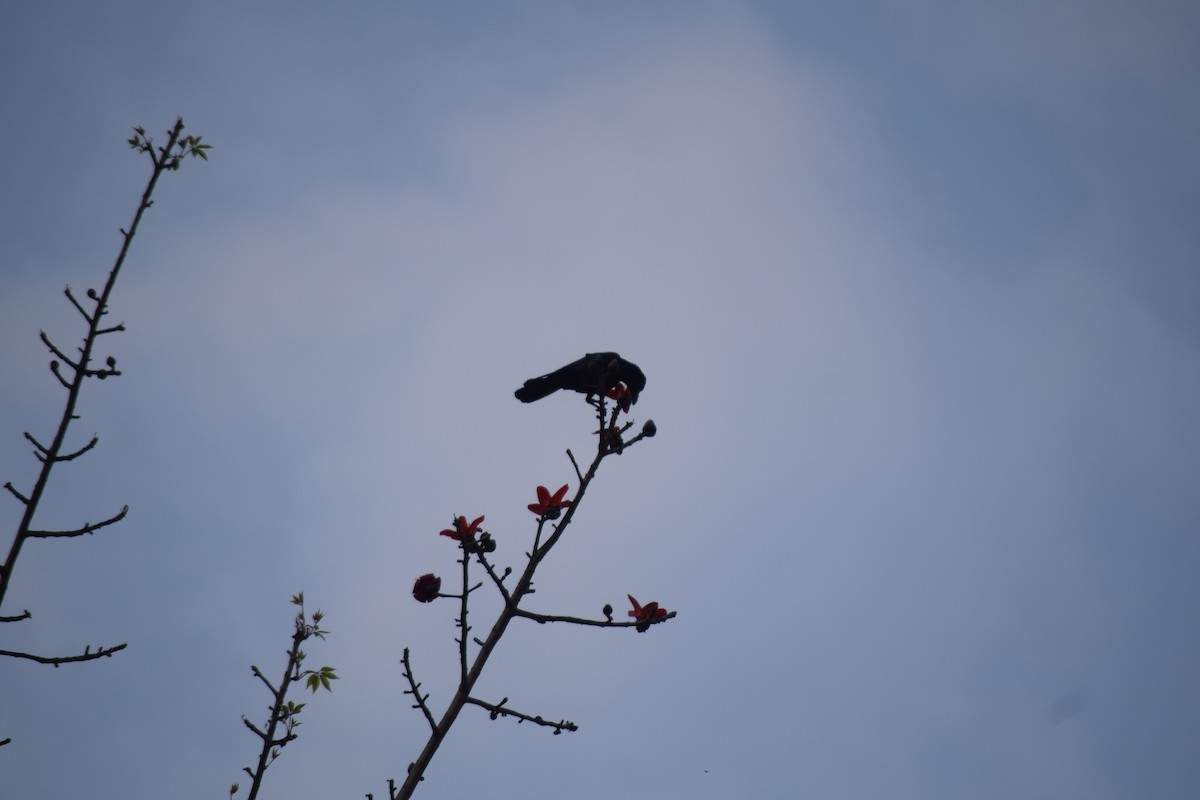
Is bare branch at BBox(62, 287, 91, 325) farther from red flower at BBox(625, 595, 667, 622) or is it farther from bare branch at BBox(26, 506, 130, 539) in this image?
red flower at BBox(625, 595, 667, 622)

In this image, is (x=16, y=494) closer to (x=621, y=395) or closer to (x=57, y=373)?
(x=57, y=373)

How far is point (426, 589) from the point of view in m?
4.01

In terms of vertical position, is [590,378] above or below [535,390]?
below

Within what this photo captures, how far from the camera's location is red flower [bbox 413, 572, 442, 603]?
400 cm

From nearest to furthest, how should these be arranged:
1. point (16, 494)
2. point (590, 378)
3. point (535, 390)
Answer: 1. point (16, 494)
2. point (590, 378)
3. point (535, 390)

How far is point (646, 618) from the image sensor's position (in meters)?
3.81

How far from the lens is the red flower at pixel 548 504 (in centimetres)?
385

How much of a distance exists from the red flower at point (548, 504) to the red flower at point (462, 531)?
1.04 ft

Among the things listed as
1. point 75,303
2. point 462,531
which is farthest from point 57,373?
point 462,531

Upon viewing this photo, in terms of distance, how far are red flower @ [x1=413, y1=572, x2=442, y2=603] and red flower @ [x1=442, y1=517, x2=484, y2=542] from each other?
0.32 meters

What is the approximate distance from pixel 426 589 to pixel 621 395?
1.51m

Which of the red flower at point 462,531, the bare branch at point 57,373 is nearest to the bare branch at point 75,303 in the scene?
the bare branch at point 57,373

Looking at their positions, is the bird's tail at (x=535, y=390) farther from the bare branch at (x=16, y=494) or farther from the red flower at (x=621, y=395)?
the bare branch at (x=16, y=494)

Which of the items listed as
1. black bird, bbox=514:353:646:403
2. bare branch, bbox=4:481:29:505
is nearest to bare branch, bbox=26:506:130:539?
bare branch, bbox=4:481:29:505
